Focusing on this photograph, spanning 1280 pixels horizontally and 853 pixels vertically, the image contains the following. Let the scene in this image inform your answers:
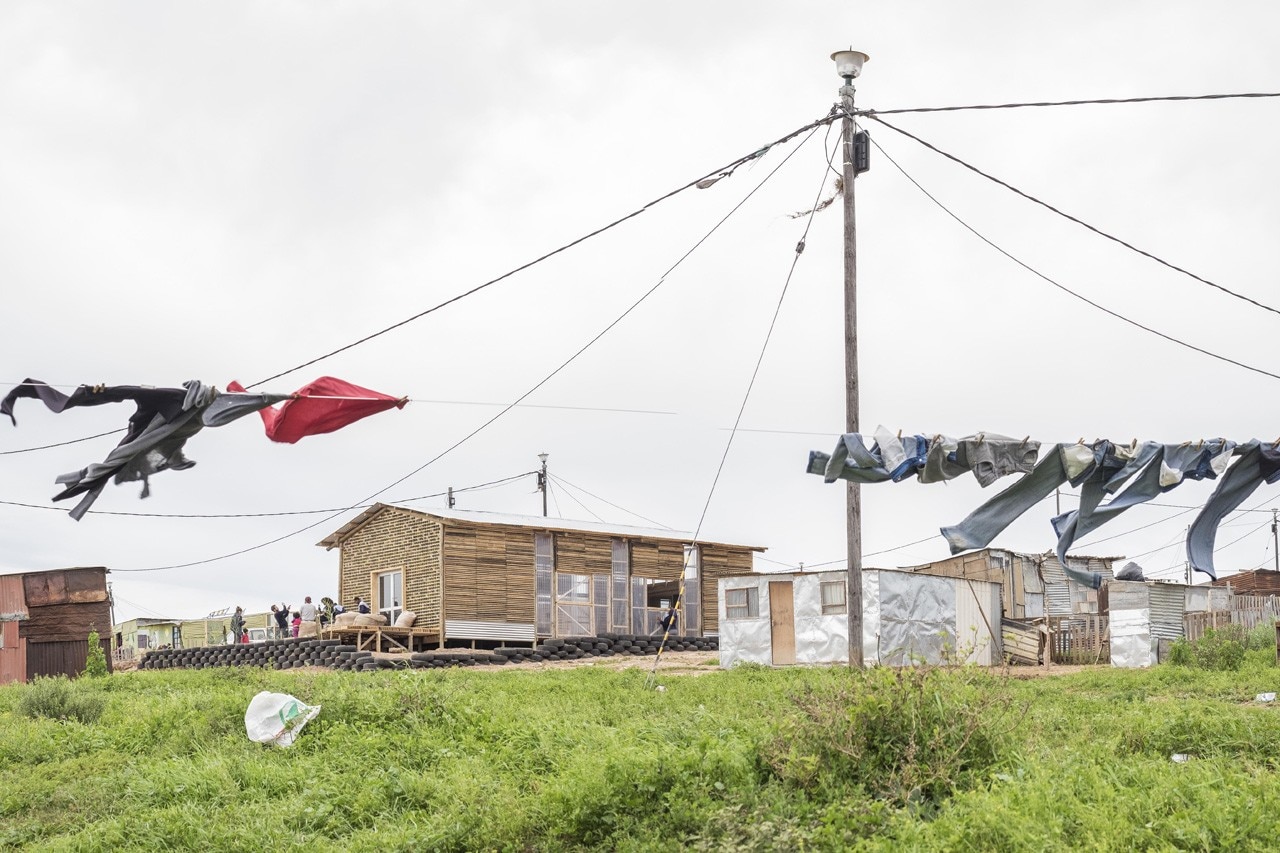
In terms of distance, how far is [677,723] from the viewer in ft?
47.2

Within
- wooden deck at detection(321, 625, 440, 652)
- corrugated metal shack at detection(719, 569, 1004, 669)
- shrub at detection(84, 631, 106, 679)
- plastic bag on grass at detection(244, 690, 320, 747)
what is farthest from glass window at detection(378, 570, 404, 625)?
plastic bag on grass at detection(244, 690, 320, 747)

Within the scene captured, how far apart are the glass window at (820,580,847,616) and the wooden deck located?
35.2 feet

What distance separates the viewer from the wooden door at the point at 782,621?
30125 millimetres

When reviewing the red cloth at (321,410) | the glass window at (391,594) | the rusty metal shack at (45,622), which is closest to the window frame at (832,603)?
the glass window at (391,594)

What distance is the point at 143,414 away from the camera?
1104 centimetres

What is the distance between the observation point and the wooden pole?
66.8ft

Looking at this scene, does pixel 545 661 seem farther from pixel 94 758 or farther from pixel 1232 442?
pixel 1232 442

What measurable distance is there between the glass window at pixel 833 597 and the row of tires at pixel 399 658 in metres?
7.70

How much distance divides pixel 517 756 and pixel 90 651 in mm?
21274

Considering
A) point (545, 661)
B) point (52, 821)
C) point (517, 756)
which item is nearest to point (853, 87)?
point (517, 756)

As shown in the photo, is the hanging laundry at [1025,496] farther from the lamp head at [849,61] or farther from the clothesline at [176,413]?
the lamp head at [849,61]

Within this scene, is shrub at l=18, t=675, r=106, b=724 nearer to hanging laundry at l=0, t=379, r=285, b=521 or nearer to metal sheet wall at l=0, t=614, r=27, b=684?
hanging laundry at l=0, t=379, r=285, b=521

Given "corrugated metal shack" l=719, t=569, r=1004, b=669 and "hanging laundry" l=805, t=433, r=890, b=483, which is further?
"corrugated metal shack" l=719, t=569, r=1004, b=669

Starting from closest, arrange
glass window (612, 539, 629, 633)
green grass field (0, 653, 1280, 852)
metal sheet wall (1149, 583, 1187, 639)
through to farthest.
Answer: green grass field (0, 653, 1280, 852) < metal sheet wall (1149, 583, 1187, 639) < glass window (612, 539, 629, 633)
